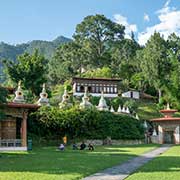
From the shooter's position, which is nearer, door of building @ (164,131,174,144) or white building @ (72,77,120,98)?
door of building @ (164,131,174,144)

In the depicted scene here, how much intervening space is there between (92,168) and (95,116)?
26.6 meters

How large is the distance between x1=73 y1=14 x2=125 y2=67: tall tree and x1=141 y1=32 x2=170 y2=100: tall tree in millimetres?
19906

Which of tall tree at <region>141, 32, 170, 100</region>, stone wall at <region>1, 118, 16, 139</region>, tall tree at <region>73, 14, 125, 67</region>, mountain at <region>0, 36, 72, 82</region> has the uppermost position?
mountain at <region>0, 36, 72, 82</region>

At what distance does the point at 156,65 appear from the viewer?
226ft

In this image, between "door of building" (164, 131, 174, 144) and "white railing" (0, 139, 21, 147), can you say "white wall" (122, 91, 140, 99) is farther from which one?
"white railing" (0, 139, 21, 147)

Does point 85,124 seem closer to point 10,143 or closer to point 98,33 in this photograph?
point 10,143

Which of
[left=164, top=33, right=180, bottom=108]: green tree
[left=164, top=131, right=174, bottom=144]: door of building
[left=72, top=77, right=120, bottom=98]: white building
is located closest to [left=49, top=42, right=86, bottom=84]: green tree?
[left=72, top=77, right=120, bottom=98]: white building

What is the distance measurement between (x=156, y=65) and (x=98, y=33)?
27106 millimetres

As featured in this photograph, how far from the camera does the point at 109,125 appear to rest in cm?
4419

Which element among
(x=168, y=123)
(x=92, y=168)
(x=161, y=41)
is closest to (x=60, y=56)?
(x=161, y=41)

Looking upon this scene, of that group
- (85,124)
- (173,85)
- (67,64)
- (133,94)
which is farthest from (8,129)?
(67,64)

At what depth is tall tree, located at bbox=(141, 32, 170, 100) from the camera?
225 ft

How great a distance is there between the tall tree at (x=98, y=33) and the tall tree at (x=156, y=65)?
1991 centimetres

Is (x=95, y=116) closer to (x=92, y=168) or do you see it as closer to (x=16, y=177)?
(x=92, y=168)
